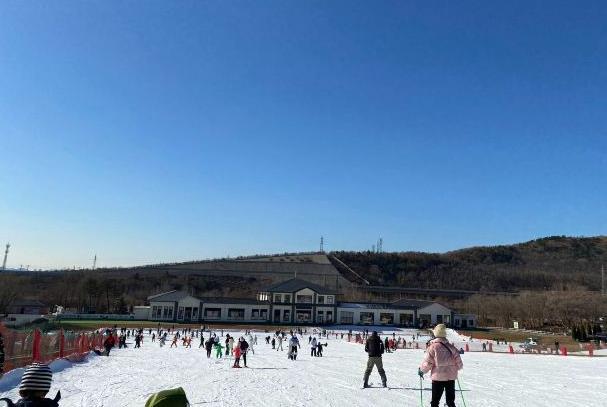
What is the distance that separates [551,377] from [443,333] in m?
12.3

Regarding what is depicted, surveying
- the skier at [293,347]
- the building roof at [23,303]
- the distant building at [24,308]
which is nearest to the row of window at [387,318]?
the distant building at [24,308]

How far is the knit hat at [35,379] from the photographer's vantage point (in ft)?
13.0

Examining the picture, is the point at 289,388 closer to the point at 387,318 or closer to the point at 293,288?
the point at 293,288

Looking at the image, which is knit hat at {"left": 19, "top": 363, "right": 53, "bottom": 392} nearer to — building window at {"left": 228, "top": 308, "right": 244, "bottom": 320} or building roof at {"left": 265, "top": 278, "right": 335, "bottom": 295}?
building window at {"left": 228, "top": 308, "right": 244, "bottom": 320}

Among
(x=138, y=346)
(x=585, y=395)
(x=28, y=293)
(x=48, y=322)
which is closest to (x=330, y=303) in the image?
(x=48, y=322)

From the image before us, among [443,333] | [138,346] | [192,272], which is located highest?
[192,272]

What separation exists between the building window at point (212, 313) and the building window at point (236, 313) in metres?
1.70

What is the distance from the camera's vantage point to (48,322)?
66312 millimetres

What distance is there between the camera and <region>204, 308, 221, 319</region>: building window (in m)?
80.1

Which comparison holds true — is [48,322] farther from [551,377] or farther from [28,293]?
[551,377]

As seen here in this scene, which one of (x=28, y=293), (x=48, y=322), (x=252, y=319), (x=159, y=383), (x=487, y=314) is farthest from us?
(x=28, y=293)

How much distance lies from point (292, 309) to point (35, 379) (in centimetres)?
8207

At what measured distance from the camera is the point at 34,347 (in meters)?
17.0

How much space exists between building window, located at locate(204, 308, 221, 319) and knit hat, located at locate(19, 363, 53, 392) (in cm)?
7855
